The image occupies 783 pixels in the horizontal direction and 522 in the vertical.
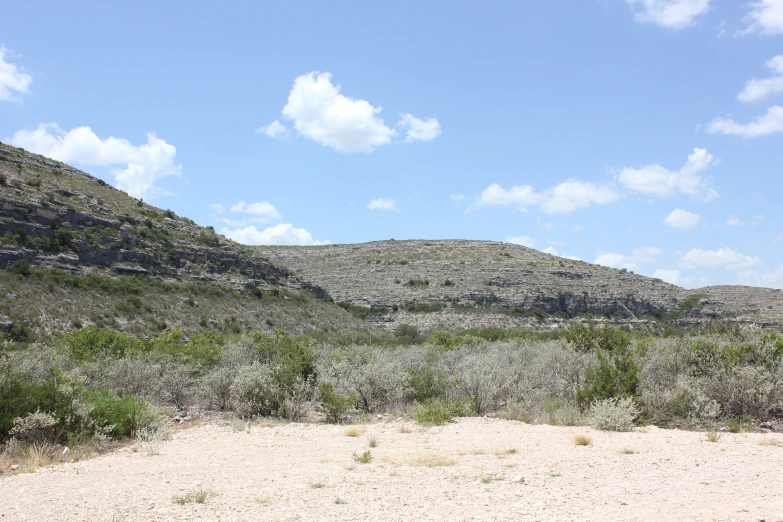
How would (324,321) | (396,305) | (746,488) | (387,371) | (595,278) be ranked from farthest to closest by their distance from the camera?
(595,278) → (396,305) → (324,321) → (387,371) → (746,488)

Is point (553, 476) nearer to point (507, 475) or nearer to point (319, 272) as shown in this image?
point (507, 475)

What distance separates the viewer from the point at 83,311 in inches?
1026

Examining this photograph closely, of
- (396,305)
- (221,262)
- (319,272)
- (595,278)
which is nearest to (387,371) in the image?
(221,262)

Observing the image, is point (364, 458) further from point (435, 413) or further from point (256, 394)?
point (256, 394)

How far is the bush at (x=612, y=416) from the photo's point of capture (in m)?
9.84

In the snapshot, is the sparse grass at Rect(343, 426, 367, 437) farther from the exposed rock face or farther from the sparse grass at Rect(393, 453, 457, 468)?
the exposed rock face

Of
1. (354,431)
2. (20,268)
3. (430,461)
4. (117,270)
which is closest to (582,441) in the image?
(430,461)

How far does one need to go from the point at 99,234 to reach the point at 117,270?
3.00 meters

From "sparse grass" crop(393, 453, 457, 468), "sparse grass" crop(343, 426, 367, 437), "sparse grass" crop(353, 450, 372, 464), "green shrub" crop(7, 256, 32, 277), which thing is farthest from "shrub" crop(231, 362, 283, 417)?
"green shrub" crop(7, 256, 32, 277)

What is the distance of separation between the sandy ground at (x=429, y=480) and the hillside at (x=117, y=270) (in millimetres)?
19172

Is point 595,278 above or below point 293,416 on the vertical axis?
above

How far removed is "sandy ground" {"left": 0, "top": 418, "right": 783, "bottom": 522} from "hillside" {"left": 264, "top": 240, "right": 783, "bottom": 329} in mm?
37215

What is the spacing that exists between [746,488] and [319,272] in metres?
54.3

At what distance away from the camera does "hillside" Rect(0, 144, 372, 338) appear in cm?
2620
